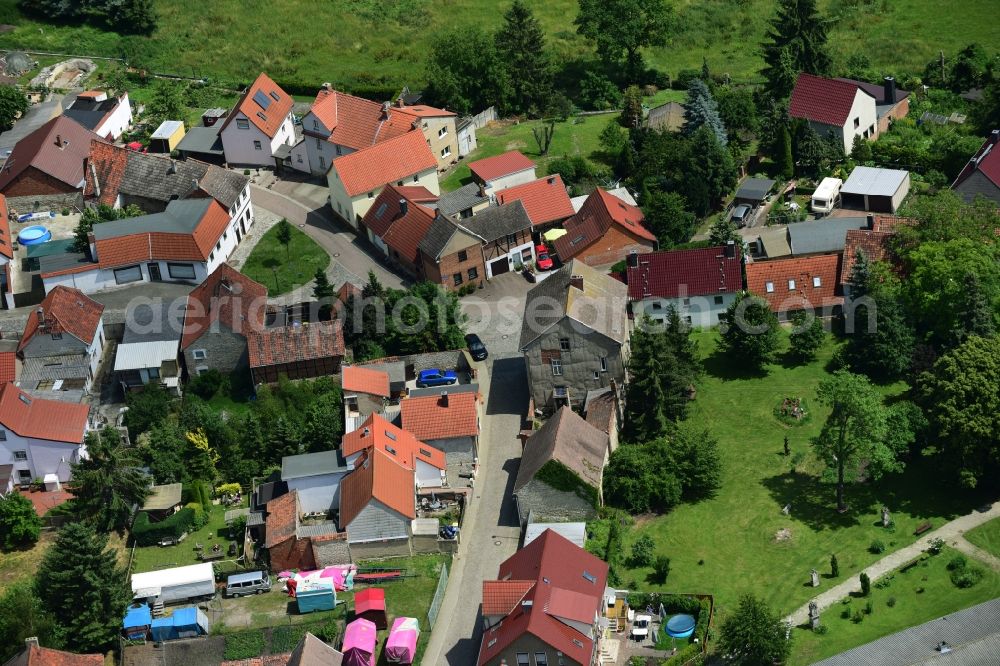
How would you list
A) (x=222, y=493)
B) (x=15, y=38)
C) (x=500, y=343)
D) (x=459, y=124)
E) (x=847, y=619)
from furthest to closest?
(x=15, y=38), (x=459, y=124), (x=500, y=343), (x=222, y=493), (x=847, y=619)

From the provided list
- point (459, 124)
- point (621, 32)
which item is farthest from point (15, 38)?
point (621, 32)

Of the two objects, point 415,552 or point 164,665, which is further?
point 415,552

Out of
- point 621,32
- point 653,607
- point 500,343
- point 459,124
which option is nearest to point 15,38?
point 459,124

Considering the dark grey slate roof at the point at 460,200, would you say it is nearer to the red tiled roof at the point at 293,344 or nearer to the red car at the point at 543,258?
the red car at the point at 543,258

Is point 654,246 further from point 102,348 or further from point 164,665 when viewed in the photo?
point 164,665

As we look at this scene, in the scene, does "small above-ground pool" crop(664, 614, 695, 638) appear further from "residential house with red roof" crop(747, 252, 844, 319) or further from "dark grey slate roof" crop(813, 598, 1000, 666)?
"residential house with red roof" crop(747, 252, 844, 319)

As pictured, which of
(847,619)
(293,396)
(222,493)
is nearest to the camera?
(847,619)

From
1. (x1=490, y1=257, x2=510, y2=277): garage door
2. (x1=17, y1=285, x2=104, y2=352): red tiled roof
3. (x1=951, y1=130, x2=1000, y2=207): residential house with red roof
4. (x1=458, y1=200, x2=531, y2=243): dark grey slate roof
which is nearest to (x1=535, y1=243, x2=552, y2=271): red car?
(x1=490, y1=257, x2=510, y2=277): garage door
